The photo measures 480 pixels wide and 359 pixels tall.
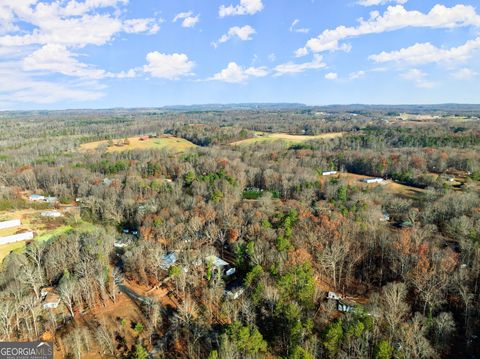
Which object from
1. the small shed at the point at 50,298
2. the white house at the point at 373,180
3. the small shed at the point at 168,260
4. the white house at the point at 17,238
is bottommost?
the small shed at the point at 50,298

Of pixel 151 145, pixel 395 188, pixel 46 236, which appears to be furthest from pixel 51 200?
pixel 395 188

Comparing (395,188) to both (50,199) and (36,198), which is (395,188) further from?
(36,198)

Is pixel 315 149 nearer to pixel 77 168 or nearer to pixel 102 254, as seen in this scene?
pixel 77 168

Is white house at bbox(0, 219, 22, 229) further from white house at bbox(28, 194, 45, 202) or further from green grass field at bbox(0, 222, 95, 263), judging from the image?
white house at bbox(28, 194, 45, 202)

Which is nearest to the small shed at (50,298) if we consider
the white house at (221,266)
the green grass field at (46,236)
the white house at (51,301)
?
the white house at (51,301)

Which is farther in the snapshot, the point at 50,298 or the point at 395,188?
the point at 395,188

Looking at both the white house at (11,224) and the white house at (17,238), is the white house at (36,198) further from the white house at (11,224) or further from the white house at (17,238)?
the white house at (17,238)

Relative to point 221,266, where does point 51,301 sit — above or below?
below

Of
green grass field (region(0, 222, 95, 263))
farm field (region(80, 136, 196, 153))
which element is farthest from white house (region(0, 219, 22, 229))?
farm field (region(80, 136, 196, 153))
